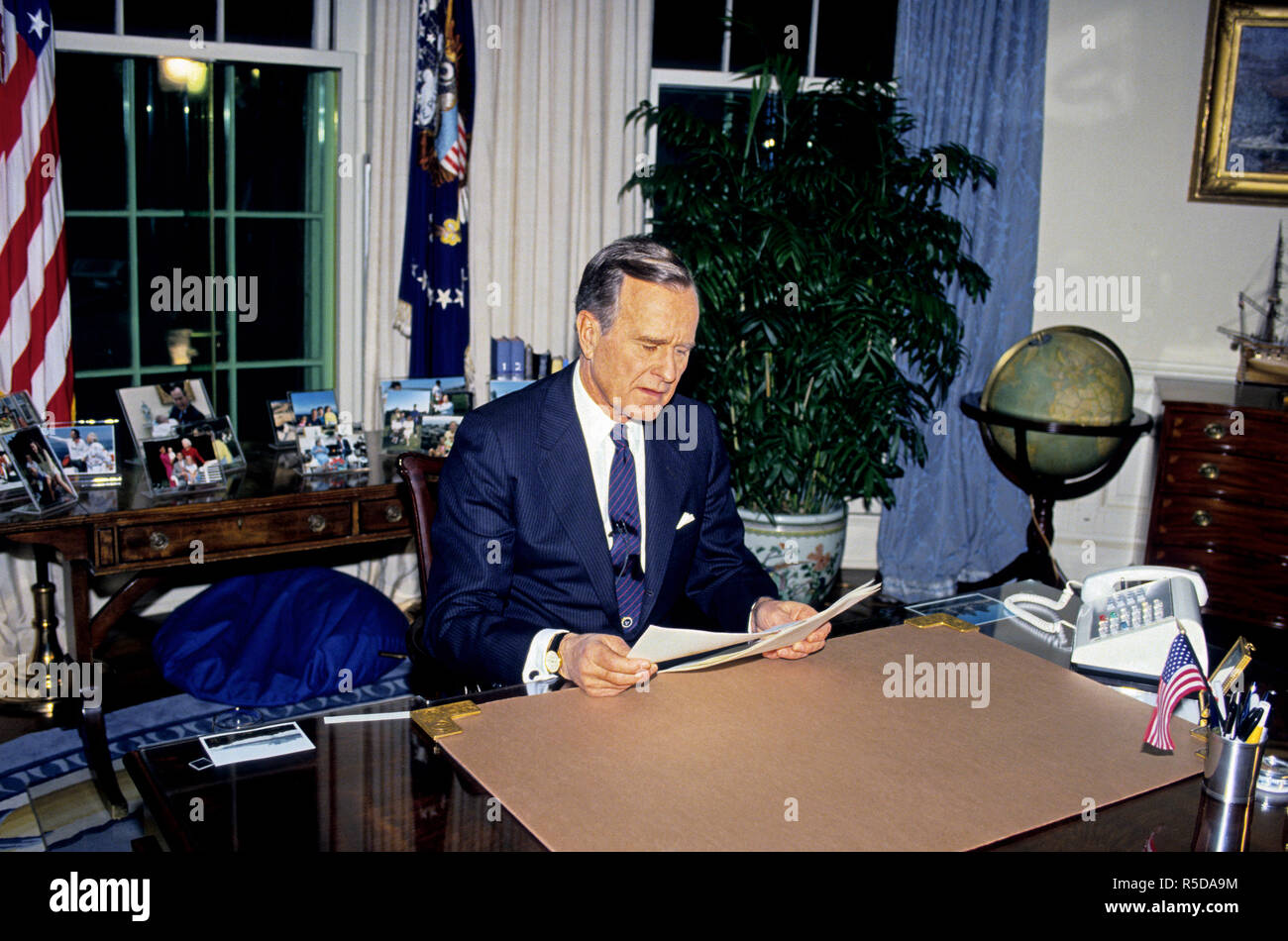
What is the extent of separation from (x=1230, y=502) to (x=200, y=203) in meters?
4.21

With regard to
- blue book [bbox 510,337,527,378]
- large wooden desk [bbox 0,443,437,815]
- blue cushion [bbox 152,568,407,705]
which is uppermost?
blue book [bbox 510,337,527,378]

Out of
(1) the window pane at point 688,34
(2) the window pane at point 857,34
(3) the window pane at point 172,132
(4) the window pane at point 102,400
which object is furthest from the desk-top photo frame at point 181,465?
(2) the window pane at point 857,34

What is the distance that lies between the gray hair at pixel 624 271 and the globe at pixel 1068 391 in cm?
266

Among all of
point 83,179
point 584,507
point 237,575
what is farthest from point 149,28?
point 584,507

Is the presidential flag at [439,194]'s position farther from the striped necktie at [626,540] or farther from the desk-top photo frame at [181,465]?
the striped necktie at [626,540]

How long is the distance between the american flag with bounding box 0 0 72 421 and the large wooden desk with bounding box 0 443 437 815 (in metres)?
0.46

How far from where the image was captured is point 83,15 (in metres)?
3.96

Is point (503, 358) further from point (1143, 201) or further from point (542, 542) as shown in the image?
point (1143, 201)

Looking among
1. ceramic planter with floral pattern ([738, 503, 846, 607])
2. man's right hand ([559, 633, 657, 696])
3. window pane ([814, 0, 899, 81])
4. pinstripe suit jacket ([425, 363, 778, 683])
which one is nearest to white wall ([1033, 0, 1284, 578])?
window pane ([814, 0, 899, 81])

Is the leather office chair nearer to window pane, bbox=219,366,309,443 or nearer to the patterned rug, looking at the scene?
the patterned rug

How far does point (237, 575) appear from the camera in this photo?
4.21m

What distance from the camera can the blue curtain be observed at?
4836 millimetres

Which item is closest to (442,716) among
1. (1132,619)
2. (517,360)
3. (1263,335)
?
(1132,619)
